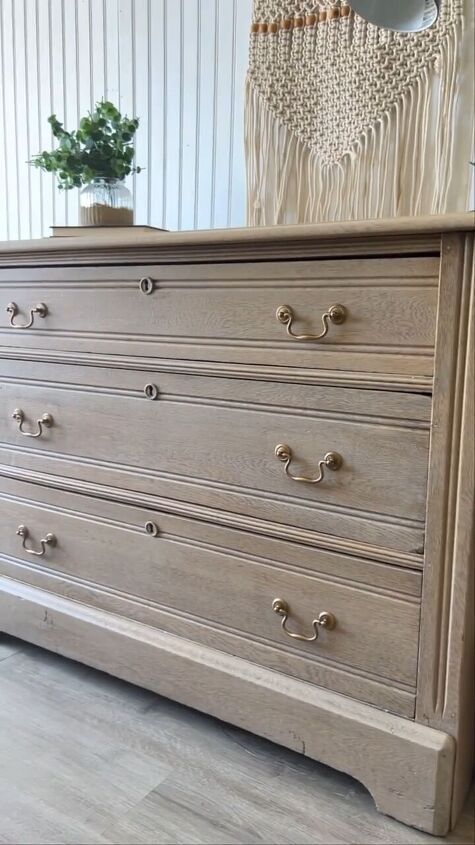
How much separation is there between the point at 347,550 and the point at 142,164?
1.16m

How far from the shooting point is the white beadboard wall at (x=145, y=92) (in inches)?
59.8

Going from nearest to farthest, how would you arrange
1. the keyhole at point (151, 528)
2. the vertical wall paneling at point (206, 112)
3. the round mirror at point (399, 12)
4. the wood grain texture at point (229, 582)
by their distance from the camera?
the wood grain texture at point (229, 582) < the round mirror at point (399, 12) < the keyhole at point (151, 528) < the vertical wall paneling at point (206, 112)

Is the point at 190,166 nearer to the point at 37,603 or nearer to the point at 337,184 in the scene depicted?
the point at 337,184

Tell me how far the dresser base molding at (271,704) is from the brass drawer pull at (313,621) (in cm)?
8

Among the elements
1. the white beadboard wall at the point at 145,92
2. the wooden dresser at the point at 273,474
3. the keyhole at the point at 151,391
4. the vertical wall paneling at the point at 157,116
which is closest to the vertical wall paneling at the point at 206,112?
the white beadboard wall at the point at 145,92

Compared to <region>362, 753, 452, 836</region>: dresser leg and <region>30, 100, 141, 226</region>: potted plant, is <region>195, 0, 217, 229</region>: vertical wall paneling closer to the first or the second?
<region>30, 100, 141, 226</region>: potted plant

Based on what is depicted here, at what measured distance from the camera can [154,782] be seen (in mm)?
1060

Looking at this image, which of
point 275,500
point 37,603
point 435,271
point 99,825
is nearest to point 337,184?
point 435,271

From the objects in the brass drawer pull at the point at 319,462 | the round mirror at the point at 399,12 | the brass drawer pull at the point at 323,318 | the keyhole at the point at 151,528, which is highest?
the round mirror at the point at 399,12

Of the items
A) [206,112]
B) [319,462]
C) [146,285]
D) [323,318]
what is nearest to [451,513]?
[319,462]

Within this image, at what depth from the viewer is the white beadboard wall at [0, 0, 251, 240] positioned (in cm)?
152

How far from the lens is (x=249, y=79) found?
1396mm

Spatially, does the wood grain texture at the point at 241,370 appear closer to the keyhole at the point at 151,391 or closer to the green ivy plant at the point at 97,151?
the keyhole at the point at 151,391

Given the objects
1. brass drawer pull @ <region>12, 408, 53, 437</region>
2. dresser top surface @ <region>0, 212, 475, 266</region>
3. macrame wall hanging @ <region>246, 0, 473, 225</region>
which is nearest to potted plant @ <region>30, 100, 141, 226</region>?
dresser top surface @ <region>0, 212, 475, 266</region>
